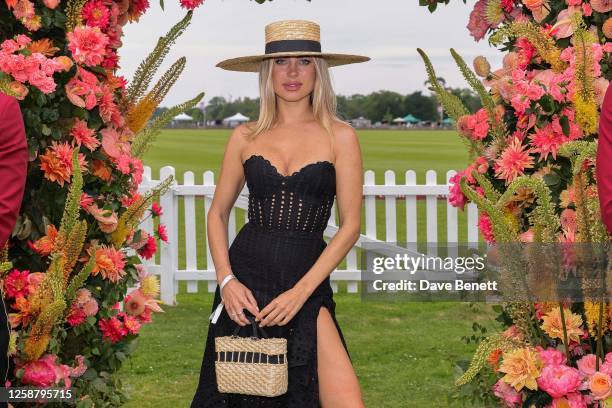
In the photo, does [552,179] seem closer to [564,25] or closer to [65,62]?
[564,25]

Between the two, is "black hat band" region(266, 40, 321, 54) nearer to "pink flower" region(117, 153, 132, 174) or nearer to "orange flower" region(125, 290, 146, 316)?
"pink flower" region(117, 153, 132, 174)

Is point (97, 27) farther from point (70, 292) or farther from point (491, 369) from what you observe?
point (491, 369)

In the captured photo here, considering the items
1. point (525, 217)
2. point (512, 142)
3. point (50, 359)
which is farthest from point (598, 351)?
point (50, 359)

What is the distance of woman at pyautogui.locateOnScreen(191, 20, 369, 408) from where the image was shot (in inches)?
145

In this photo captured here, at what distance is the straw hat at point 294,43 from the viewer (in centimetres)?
385

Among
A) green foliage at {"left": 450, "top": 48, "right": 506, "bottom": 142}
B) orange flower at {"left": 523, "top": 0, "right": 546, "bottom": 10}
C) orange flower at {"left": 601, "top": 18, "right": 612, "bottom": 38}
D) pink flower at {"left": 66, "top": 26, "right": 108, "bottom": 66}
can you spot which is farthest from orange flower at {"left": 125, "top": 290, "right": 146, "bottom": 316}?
orange flower at {"left": 601, "top": 18, "right": 612, "bottom": 38}

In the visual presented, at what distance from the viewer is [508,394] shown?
12.2 feet

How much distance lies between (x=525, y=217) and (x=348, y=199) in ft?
2.34

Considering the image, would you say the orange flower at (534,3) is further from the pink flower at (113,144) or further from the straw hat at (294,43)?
the pink flower at (113,144)

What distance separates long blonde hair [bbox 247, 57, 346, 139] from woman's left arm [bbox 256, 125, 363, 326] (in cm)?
11

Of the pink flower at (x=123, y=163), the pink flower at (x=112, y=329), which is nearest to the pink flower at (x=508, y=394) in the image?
the pink flower at (x=112, y=329)

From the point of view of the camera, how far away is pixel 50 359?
3.71m

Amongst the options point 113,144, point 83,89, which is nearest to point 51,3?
point 83,89

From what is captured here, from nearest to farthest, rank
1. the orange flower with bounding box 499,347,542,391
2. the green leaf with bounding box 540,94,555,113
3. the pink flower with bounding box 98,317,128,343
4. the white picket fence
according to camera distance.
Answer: the orange flower with bounding box 499,347,542,391
the green leaf with bounding box 540,94,555,113
the pink flower with bounding box 98,317,128,343
the white picket fence
